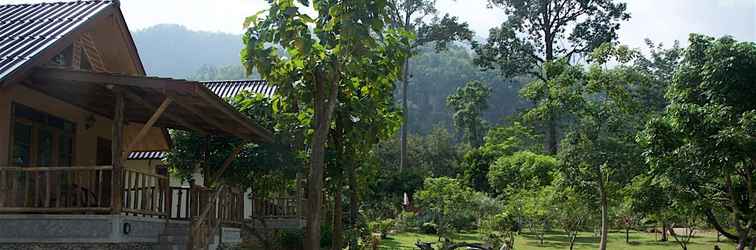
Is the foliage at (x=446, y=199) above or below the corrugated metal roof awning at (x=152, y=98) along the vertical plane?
below

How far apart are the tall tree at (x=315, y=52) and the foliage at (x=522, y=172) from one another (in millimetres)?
20511

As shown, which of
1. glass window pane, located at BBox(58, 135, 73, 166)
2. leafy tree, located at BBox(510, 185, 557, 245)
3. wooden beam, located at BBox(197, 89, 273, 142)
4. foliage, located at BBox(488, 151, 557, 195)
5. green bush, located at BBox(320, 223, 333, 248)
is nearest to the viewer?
wooden beam, located at BBox(197, 89, 273, 142)

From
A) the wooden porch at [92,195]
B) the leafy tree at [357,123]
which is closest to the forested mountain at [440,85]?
the wooden porch at [92,195]

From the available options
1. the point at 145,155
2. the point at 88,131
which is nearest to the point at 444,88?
→ the point at 145,155

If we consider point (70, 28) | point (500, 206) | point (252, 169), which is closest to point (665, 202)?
point (252, 169)

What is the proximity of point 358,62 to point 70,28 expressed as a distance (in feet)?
18.7

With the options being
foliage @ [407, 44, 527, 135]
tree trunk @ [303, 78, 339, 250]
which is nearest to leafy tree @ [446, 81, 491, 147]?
foliage @ [407, 44, 527, 135]

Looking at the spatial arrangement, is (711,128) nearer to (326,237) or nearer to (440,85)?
(326,237)

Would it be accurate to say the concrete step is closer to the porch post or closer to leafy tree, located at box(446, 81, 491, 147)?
the porch post

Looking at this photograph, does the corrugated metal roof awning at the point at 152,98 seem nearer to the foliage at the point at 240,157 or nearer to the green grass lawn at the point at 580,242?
the foliage at the point at 240,157

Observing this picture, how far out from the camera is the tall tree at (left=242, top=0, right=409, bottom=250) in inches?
359

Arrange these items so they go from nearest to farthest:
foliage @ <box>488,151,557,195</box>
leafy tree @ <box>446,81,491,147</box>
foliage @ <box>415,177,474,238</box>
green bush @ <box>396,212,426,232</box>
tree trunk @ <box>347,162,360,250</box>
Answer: tree trunk @ <box>347,162,360,250</box> < foliage @ <box>415,177,474,238</box> < foliage @ <box>488,151,557,195</box> < green bush @ <box>396,212,426,232</box> < leafy tree @ <box>446,81,491,147</box>

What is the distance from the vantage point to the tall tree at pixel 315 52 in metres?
9.12

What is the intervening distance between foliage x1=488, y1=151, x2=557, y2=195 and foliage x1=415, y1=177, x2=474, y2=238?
294cm
